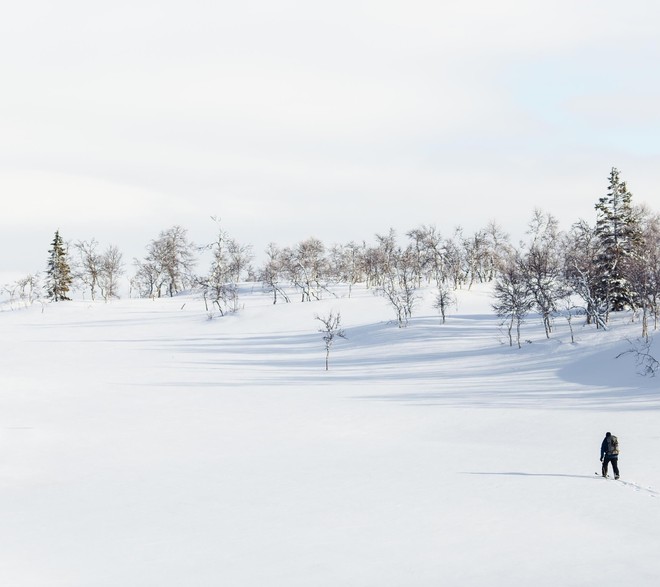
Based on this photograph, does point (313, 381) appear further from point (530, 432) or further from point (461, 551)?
point (461, 551)

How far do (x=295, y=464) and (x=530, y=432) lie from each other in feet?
36.2

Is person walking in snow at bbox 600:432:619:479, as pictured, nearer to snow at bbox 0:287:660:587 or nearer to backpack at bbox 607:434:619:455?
backpack at bbox 607:434:619:455

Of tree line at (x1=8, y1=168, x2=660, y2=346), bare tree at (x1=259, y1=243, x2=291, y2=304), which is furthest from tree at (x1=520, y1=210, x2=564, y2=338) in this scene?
bare tree at (x1=259, y1=243, x2=291, y2=304)

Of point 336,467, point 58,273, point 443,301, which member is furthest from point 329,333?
point 58,273

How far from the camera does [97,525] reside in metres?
18.5

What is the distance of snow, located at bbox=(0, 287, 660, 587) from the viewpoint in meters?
14.6

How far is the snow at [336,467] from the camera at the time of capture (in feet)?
47.9

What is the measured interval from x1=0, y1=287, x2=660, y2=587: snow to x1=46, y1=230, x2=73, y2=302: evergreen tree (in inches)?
1740

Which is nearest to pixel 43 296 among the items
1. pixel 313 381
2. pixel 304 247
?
pixel 304 247

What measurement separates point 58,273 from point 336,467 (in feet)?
291

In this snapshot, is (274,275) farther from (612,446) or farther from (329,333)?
(612,446)

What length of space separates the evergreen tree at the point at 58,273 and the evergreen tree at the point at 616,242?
7598cm

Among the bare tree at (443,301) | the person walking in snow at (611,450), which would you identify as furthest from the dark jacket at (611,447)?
the bare tree at (443,301)

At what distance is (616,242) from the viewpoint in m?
58.0
